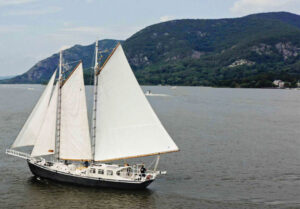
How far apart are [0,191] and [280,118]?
95.1 metres

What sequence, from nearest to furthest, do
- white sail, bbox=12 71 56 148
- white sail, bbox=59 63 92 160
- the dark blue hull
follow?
the dark blue hull → white sail, bbox=59 63 92 160 → white sail, bbox=12 71 56 148

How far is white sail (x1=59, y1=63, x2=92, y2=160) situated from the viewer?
1876 inches

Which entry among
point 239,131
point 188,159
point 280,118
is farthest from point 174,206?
point 280,118

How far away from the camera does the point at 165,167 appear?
56375 mm

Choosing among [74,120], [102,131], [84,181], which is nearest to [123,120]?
[102,131]

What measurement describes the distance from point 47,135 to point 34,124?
6.32 ft

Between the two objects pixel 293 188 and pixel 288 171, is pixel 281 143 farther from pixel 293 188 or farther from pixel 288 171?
pixel 293 188

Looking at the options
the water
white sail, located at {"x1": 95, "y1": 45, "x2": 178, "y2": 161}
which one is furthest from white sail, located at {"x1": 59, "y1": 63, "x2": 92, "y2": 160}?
the water

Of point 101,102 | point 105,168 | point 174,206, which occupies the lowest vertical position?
point 174,206

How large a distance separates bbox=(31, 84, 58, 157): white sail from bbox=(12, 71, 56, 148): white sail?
2.33ft

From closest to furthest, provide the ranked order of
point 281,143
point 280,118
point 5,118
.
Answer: point 281,143
point 5,118
point 280,118

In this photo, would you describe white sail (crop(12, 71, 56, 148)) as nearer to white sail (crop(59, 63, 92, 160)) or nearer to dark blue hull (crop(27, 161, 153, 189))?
white sail (crop(59, 63, 92, 160))

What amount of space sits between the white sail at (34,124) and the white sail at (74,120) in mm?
1957

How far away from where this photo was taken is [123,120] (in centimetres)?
4656
